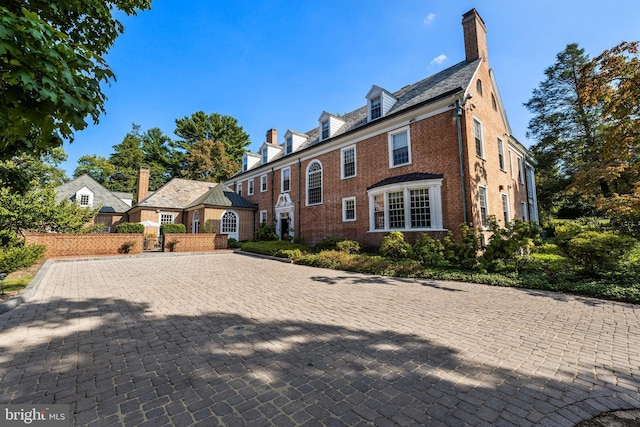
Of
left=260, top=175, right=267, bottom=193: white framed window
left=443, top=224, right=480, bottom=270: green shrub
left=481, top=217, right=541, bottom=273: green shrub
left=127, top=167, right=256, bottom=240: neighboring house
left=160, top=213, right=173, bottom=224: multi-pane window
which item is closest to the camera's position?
left=481, top=217, right=541, bottom=273: green shrub

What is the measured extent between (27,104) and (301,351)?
416cm

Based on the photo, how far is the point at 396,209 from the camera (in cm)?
1412

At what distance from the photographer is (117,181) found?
48500mm

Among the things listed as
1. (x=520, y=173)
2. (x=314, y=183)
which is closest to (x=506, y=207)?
(x=520, y=173)

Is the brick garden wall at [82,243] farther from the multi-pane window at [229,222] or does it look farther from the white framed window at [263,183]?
the white framed window at [263,183]

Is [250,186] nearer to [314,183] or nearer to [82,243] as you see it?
[314,183]

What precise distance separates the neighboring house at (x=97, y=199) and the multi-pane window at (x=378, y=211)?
1162 inches

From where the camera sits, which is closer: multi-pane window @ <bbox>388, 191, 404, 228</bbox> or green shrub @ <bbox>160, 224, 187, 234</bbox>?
multi-pane window @ <bbox>388, 191, 404, 228</bbox>

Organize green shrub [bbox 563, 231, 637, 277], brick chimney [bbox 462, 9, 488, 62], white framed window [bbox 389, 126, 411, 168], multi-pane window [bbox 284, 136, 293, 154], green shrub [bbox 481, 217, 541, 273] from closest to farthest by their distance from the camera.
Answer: green shrub [bbox 563, 231, 637, 277] < green shrub [bbox 481, 217, 541, 273] < white framed window [bbox 389, 126, 411, 168] < brick chimney [bbox 462, 9, 488, 62] < multi-pane window [bbox 284, 136, 293, 154]

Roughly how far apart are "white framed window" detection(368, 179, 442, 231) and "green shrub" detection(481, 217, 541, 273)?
114 inches

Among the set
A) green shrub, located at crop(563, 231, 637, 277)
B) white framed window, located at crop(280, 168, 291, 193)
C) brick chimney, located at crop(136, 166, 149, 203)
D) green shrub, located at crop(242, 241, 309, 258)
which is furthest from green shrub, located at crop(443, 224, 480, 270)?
brick chimney, located at crop(136, 166, 149, 203)

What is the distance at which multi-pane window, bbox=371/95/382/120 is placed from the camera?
16.1m

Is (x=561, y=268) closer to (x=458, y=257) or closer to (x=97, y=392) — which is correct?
(x=458, y=257)

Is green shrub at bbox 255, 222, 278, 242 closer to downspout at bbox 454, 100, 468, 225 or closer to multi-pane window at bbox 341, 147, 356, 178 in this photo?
multi-pane window at bbox 341, 147, 356, 178
